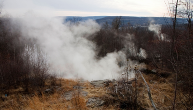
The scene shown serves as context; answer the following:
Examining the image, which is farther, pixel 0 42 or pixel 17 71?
pixel 0 42

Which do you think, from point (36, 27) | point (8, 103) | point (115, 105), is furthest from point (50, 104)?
point (36, 27)

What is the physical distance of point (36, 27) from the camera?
11.0 meters

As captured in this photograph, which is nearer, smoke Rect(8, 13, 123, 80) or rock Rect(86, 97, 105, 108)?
rock Rect(86, 97, 105, 108)

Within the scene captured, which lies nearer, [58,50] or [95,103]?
[95,103]

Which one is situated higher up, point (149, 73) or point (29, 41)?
point (29, 41)

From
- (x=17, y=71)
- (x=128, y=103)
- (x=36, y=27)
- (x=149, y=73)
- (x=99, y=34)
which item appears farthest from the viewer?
(x=99, y=34)

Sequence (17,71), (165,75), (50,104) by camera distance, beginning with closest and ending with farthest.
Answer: (50,104), (17,71), (165,75)

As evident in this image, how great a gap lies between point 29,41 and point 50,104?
927 centimetres

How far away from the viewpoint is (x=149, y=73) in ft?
32.5

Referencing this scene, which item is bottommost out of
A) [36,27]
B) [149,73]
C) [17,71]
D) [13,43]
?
[149,73]

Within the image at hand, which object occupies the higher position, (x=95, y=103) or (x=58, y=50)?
(x=58, y=50)

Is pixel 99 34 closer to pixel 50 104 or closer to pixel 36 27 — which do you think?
pixel 36 27

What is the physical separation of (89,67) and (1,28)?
11.0 m

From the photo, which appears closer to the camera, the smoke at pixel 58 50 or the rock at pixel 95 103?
the rock at pixel 95 103
